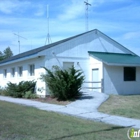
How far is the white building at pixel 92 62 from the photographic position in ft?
67.6

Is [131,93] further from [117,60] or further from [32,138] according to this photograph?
[32,138]

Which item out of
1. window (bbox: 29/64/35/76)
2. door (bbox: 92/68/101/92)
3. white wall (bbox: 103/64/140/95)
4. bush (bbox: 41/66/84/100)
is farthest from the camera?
window (bbox: 29/64/35/76)

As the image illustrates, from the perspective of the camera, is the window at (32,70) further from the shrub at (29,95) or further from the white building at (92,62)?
the shrub at (29,95)

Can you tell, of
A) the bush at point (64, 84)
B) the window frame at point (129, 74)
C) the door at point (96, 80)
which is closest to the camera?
the bush at point (64, 84)

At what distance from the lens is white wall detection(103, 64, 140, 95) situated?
2092cm

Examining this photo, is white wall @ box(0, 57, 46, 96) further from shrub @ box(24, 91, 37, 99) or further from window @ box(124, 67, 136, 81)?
window @ box(124, 67, 136, 81)

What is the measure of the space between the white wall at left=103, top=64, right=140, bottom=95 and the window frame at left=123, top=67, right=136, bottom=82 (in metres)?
0.30

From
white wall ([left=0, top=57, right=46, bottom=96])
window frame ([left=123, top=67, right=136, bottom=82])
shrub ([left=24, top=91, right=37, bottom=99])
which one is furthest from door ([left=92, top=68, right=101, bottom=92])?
shrub ([left=24, top=91, right=37, bottom=99])

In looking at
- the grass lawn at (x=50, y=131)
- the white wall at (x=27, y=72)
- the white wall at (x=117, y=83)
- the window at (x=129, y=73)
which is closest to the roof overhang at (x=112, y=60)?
the white wall at (x=117, y=83)

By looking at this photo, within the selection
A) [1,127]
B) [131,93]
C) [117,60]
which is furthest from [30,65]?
[1,127]

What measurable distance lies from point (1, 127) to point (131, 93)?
16384mm

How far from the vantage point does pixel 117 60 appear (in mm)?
21531

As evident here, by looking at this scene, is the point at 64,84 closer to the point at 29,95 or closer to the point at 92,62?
the point at 29,95

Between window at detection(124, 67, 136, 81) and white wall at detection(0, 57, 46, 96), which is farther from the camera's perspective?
window at detection(124, 67, 136, 81)
